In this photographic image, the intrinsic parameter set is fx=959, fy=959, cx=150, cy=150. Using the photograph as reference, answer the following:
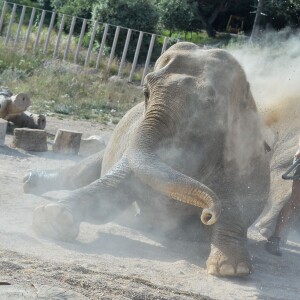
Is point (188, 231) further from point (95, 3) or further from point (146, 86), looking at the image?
point (95, 3)

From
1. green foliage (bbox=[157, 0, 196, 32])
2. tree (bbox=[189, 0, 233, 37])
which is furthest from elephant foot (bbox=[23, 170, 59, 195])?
tree (bbox=[189, 0, 233, 37])

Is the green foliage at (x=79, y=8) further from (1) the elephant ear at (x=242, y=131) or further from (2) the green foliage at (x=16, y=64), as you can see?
(1) the elephant ear at (x=242, y=131)

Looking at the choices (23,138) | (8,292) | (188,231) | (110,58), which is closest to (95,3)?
(110,58)

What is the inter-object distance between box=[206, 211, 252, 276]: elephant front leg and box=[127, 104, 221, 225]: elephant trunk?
0.28 m

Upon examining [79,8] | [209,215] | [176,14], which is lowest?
[209,215]

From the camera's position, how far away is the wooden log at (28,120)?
13258 mm

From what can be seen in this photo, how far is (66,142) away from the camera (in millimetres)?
11969

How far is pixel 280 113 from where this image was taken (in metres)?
10.5

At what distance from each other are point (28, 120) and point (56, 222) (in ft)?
20.5

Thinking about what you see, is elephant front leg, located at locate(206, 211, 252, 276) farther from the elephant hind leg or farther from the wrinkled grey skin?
the wrinkled grey skin

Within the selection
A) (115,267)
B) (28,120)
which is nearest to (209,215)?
(115,267)

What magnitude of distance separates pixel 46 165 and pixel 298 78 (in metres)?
3.09

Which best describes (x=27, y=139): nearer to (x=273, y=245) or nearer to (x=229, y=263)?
(x=273, y=245)

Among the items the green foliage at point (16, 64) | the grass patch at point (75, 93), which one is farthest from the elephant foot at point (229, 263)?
the green foliage at point (16, 64)
